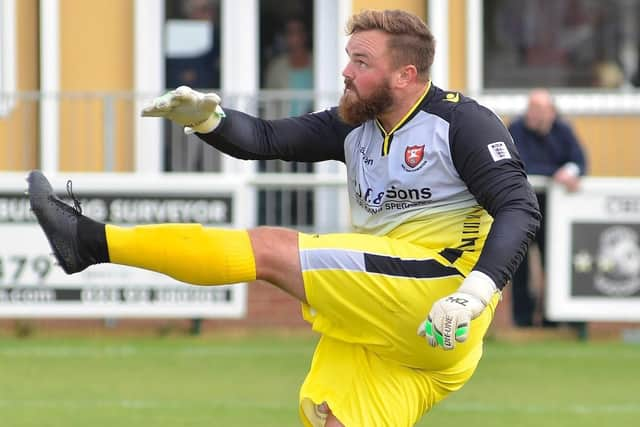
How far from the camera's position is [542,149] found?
12.4m

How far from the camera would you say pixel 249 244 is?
16.9ft

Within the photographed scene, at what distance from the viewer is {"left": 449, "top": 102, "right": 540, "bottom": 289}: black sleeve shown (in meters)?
5.06

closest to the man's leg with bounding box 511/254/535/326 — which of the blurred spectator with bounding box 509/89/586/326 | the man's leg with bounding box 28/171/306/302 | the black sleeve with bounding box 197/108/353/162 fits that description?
the blurred spectator with bounding box 509/89/586/326

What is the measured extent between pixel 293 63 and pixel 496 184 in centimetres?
1011

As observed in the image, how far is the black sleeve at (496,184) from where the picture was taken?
16.6 ft

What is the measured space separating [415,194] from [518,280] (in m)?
7.10

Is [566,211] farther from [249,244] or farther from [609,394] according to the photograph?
[249,244]

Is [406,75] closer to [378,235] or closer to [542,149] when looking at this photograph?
[378,235]

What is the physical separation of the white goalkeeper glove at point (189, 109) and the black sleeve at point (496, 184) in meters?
0.93

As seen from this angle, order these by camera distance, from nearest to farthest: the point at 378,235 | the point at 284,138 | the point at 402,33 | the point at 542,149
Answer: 1. the point at 402,33
2. the point at 378,235
3. the point at 284,138
4. the point at 542,149

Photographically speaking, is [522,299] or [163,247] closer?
[163,247]

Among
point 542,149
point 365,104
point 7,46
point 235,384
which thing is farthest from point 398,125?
point 7,46

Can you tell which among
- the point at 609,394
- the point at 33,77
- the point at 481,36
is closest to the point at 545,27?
the point at 481,36

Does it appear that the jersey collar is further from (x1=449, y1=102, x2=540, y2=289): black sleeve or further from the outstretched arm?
the outstretched arm
